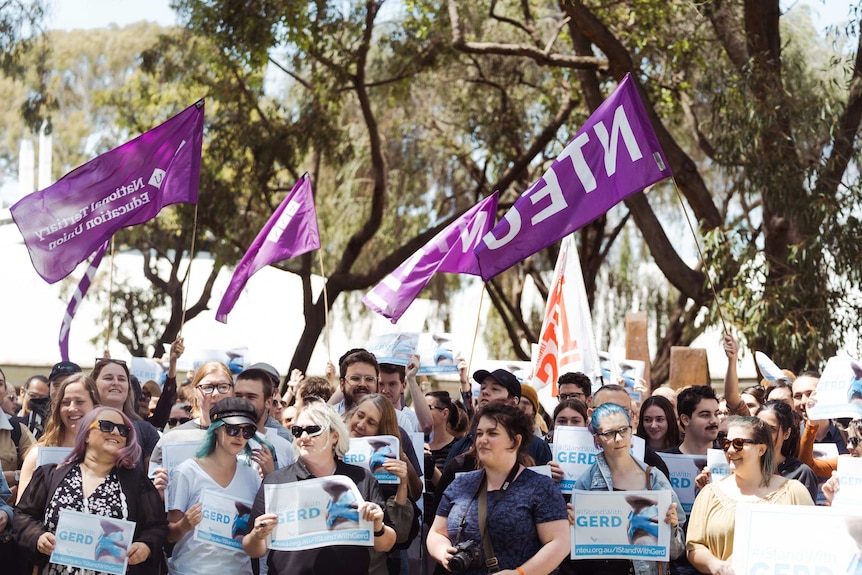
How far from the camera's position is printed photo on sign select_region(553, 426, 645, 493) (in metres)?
6.28

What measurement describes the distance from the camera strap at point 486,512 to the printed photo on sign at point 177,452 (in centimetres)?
146

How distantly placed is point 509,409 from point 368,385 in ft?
5.87

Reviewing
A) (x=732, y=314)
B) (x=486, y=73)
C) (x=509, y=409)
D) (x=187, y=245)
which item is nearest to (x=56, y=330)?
(x=187, y=245)

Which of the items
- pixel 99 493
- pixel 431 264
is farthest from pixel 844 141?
pixel 99 493

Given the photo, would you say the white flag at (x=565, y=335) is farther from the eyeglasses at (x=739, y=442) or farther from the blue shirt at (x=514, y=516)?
the blue shirt at (x=514, y=516)

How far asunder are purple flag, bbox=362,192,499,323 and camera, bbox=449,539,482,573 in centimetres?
480

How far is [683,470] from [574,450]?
713mm

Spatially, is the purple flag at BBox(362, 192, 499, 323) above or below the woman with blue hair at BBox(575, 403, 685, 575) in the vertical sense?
above

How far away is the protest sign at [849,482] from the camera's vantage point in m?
5.36

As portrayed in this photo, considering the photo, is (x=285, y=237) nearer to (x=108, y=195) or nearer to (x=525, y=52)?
(x=108, y=195)

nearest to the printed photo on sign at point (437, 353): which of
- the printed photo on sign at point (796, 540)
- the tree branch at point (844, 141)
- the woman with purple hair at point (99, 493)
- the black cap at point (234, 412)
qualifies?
the black cap at point (234, 412)

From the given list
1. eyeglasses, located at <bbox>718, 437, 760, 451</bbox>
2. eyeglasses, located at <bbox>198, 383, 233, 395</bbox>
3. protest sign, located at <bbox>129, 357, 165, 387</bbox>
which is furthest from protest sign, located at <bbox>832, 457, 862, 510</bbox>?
protest sign, located at <bbox>129, 357, 165, 387</bbox>

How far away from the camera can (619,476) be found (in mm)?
5871

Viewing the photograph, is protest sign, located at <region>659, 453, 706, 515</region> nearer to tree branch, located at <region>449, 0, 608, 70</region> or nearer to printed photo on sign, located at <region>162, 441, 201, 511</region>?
printed photo on sign, located at <region>162, 441, 201, 511</region>
